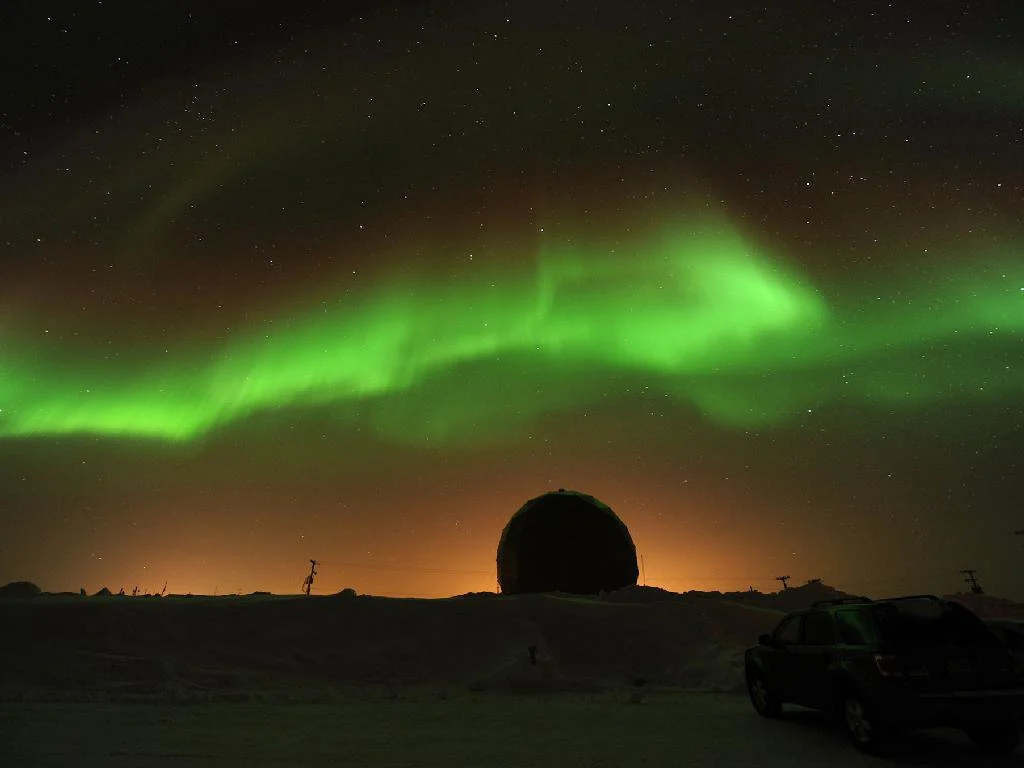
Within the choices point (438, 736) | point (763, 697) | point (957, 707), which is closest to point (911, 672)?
point (957, 707)

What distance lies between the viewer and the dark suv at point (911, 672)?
7.13 meters

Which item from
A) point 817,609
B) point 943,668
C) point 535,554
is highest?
point 535,554

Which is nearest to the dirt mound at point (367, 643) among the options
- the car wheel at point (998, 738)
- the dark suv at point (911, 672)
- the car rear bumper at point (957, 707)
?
the dark suv at point (911, 672)

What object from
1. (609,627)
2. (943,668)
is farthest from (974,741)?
(609,627)

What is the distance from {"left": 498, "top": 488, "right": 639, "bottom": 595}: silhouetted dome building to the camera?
33719mm

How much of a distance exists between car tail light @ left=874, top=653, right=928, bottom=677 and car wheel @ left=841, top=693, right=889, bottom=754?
537mm

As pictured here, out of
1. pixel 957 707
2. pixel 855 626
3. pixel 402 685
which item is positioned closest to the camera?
pixel 957 707

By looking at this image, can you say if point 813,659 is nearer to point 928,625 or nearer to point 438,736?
point 928,625

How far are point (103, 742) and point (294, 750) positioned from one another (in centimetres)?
263

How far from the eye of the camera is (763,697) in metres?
10.7

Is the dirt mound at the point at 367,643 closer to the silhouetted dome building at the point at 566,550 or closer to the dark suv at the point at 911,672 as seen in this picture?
the dark suv at the point at 911,672

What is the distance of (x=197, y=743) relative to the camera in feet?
27.8

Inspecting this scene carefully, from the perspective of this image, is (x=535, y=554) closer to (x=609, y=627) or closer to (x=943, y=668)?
(x=609, y=627)

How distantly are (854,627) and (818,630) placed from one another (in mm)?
1088
